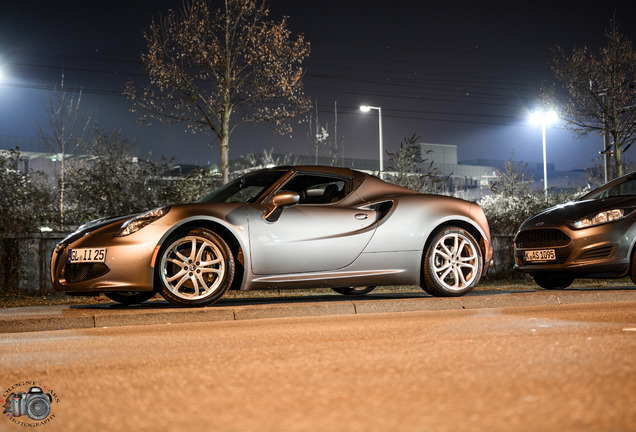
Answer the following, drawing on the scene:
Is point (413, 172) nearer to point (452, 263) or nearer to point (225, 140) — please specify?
point (225, 140)

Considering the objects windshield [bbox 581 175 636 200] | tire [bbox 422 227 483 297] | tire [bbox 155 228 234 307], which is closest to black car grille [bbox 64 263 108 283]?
tire [bbox 155 228 234 307]

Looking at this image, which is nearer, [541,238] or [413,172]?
[541,238]

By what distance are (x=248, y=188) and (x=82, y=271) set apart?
1.99 m

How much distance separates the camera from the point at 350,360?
4.48m

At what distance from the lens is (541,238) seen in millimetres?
10070

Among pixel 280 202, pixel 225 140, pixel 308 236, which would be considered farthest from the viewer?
pixel 225 140

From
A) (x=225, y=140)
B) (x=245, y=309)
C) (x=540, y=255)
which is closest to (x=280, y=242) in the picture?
(x=245, y=309)

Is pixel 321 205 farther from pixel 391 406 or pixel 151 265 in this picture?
pixel 391 406

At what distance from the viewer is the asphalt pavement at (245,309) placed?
7.09 metres

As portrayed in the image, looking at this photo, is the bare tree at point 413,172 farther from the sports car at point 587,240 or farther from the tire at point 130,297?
the tire at point 130,297

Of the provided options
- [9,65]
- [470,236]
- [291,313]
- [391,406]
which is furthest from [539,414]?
[9,65]

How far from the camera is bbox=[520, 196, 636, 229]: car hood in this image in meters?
9.73

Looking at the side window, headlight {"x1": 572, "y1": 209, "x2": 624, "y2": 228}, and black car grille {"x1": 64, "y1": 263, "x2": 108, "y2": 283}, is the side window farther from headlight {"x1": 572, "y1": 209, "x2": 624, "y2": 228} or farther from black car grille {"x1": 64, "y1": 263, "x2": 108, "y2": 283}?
headlight {"x1": 572, "y1": 209, "x2": 624, "y2": 228}

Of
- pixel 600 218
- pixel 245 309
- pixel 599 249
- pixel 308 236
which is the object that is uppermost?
pixel 600 218
